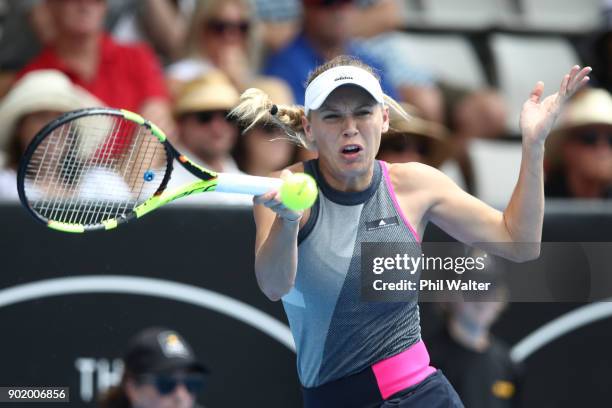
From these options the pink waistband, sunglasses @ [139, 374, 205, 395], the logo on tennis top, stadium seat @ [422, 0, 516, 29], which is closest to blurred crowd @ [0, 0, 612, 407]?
sunglasses @ [139, 374, 205, 395]

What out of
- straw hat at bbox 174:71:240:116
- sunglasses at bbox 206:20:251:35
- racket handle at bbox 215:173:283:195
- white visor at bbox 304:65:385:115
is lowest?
racket handle at bbox 215:173:283:195

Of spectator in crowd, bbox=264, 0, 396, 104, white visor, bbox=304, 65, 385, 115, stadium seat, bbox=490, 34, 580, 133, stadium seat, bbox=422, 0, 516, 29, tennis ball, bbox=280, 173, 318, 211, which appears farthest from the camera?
stadium seat, bbox=422, 0, 516, 29

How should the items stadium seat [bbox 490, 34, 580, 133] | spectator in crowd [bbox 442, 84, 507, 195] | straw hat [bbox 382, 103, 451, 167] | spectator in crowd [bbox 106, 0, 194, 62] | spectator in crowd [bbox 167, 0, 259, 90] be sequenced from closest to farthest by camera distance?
straw hat [bbox 382, 103, 451, 167] < spectator in crowd [bbox 167, 0, 259, 90] < spectator in crowd [bbox 106, 0, 194, 62] < spectator in crowd [bbox 442, 84, 507, 195] < stadium seat [bbox 490, 34, 580, 133]

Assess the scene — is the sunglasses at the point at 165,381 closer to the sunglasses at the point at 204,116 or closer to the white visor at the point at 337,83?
the white visor at the point at 337,83

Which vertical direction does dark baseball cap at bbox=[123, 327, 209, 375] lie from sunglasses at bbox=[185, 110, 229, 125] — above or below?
below

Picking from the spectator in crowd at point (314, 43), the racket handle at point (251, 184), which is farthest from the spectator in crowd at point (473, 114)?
the racket handle at point (251, 184)

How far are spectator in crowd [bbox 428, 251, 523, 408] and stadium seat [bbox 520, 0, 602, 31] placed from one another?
13.7 ft

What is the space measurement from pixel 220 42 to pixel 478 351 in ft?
7.93

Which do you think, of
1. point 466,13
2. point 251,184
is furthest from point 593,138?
point 251,184

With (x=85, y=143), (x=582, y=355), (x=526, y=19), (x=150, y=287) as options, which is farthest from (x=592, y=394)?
(x=526, y=19)

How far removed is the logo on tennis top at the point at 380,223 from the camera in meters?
3.70

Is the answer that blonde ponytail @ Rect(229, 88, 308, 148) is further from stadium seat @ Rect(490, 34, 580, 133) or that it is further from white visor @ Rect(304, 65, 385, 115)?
stadium seat @ Rect(490, 34, 580, 133)

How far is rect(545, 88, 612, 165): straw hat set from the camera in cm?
A: 662

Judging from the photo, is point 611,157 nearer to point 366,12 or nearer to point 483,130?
point 483,130
